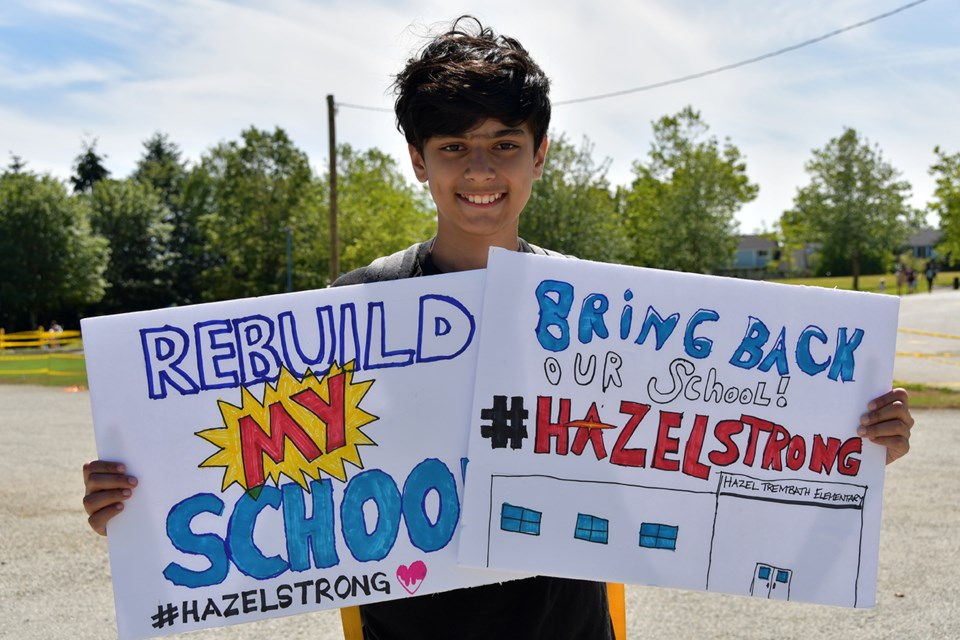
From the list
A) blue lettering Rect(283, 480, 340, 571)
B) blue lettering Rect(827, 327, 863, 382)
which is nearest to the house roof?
blue lettering Rect(827, 327, 863, 382)

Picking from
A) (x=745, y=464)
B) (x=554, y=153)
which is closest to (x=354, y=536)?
(x=745, y=464)

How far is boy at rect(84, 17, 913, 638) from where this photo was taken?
73.7 inches

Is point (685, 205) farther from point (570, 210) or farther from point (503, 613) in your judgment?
point (503, 613)

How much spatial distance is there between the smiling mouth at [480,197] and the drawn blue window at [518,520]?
0.72m

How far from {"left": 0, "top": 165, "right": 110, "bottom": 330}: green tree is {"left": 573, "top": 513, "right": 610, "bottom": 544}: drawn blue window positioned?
46253mm

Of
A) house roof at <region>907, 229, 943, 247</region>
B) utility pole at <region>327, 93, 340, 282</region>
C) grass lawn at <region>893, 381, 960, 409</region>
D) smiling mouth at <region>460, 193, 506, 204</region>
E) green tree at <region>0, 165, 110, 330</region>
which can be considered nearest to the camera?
smiling mouth at <region>460, 193, 506, 204</region>

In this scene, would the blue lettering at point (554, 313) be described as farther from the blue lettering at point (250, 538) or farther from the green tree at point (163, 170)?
the green tree at point (163, 170)

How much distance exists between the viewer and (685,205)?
3841 cm

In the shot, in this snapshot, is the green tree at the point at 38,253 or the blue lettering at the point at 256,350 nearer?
the blue lettering at the point at 256,350

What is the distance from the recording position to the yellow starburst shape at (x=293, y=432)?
76.4 inches

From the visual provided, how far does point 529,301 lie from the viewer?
1.95 meters

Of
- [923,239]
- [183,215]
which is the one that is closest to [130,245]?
[183,215]

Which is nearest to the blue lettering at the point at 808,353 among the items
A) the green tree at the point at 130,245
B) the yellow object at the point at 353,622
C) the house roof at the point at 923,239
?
the yellow object at the point at 353,622

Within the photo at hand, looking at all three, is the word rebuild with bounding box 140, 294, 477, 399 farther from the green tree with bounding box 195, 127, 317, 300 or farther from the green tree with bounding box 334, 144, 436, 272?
the green tree with bounding box 195, 127, 317, 300
